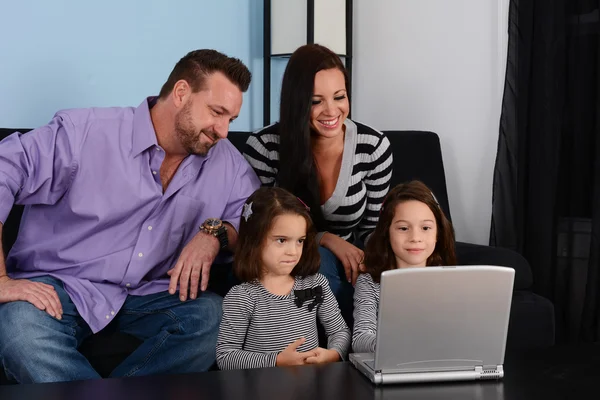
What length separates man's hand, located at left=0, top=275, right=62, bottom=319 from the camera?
6.45ft

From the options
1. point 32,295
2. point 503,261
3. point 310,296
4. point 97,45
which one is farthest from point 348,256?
point 97,45

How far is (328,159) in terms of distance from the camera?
255cm

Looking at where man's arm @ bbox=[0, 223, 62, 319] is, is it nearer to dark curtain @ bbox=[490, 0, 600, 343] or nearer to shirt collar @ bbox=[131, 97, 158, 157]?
shirt collar @ bbox=[131, 97, 158, 157]

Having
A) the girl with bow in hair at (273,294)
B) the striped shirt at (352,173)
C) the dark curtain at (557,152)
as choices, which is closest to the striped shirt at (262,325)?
the girl with bow in hair at (273,294)

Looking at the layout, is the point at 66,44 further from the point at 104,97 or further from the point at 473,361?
the point at 473,361

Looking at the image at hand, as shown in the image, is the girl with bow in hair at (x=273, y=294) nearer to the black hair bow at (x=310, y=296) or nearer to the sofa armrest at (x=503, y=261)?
the black hair bow at (x=310, y=296)

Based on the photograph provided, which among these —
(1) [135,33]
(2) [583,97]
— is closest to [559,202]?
(2) [583,97]

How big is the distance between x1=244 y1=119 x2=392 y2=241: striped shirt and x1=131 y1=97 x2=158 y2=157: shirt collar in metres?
0.41

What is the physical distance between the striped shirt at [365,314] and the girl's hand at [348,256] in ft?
0.29

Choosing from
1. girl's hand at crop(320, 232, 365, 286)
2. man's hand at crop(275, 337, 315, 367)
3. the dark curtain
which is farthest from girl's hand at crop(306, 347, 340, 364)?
the dark curtain

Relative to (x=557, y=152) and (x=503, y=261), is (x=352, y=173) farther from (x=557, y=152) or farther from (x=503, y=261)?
(x=557, y=152)

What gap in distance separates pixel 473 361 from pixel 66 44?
1.89 metres

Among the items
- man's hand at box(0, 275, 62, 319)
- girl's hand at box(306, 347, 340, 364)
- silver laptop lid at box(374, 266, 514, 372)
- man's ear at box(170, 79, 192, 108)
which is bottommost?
girl's hand at box(306, 347, 340, 364)

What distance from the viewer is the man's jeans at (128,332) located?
6.19 ft
